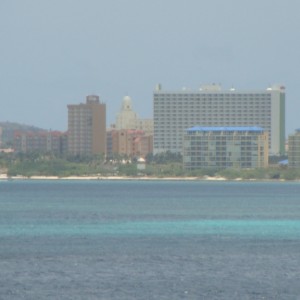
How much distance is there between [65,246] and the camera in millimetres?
81062

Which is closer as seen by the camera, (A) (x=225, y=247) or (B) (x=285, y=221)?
(A) (x=225, y=247)

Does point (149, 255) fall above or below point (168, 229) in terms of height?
below

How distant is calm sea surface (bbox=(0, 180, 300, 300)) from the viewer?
195 feet

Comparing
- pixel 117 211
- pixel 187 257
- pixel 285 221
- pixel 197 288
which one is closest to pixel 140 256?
pixel 187 257

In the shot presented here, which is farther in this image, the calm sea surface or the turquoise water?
the turquoise water

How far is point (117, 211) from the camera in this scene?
132875 millimetres

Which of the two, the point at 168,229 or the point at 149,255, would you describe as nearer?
the point at 149,255

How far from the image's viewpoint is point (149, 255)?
74875 mm

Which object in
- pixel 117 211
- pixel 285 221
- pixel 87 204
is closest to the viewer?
pixel 285 221

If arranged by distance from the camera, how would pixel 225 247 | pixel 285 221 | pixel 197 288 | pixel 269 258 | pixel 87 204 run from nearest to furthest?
pixel 197 288, pixel 269 258, pixel 225 247, pixel 285 221, pixel 87 204

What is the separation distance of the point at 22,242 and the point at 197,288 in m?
26.4

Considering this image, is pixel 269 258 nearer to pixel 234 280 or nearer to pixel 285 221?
pixel 234 280

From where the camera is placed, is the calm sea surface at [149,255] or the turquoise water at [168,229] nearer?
the calm sea surface at [149,255]

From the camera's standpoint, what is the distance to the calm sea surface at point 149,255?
59.6 metres
